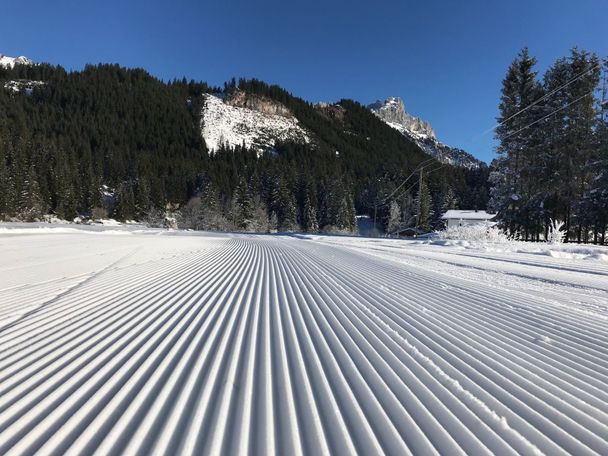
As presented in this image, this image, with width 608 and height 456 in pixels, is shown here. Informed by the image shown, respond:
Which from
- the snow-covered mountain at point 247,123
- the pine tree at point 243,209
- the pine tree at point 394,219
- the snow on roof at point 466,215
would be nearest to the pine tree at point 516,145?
the snow on roof at point 466,215

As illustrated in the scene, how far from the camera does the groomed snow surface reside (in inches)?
73.2

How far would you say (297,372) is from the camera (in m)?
2.68

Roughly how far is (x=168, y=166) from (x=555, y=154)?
93.0 meters

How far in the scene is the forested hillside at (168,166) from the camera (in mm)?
63938

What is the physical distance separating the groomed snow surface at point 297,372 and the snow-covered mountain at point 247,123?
Answer: 12903cm

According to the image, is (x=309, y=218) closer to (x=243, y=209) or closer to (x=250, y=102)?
(x=243, y=209)

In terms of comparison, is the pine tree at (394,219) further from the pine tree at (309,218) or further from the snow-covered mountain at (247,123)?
the snow-covered mountain at (247,123)

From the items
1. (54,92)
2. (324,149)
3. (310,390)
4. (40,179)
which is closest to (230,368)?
(310,390)

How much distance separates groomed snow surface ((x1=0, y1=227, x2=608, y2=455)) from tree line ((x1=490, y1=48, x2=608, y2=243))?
22.7 m

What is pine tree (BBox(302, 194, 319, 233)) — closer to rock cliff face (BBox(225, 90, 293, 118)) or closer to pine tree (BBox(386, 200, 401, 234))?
pine tree (BBox(386, 200, 401, 234))

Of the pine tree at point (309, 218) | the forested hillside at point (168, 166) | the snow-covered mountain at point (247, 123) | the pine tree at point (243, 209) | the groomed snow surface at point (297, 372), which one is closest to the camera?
the groomed snow surface at point (297, 372)

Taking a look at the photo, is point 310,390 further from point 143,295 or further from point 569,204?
point 569,204

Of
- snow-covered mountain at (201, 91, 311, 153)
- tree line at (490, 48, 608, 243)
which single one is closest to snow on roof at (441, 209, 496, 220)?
tree line at (490, 48, 608, 243)

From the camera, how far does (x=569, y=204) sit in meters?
24.0
